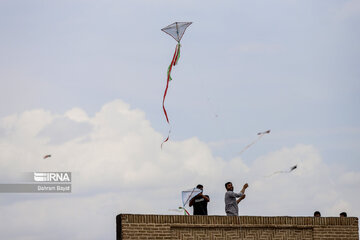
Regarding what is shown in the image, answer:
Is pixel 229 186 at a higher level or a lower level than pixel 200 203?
higher

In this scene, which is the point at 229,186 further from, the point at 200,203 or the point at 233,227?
the point at 233,227

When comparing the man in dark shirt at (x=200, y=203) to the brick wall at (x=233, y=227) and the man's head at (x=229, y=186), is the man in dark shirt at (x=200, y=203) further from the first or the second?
the man's head at (x=229, y=186)

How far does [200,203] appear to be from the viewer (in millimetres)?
20750

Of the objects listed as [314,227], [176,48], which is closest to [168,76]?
[176,48]

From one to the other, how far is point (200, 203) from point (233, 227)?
111cm

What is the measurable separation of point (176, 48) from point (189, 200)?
5696 mm

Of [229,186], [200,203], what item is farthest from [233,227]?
[229,186]

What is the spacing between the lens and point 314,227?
71.4ft

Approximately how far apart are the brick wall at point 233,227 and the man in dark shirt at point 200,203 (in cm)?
31

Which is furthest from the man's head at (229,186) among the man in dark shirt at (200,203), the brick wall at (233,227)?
the brick wall at (233,227)

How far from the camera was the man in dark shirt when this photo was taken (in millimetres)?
20531

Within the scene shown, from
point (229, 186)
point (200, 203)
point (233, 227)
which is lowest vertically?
point (233, 227)

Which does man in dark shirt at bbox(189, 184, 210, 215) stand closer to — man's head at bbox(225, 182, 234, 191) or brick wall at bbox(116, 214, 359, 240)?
brick wall at bbox(116, 214, 359, 240)

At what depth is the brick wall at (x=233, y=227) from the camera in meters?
19.7
